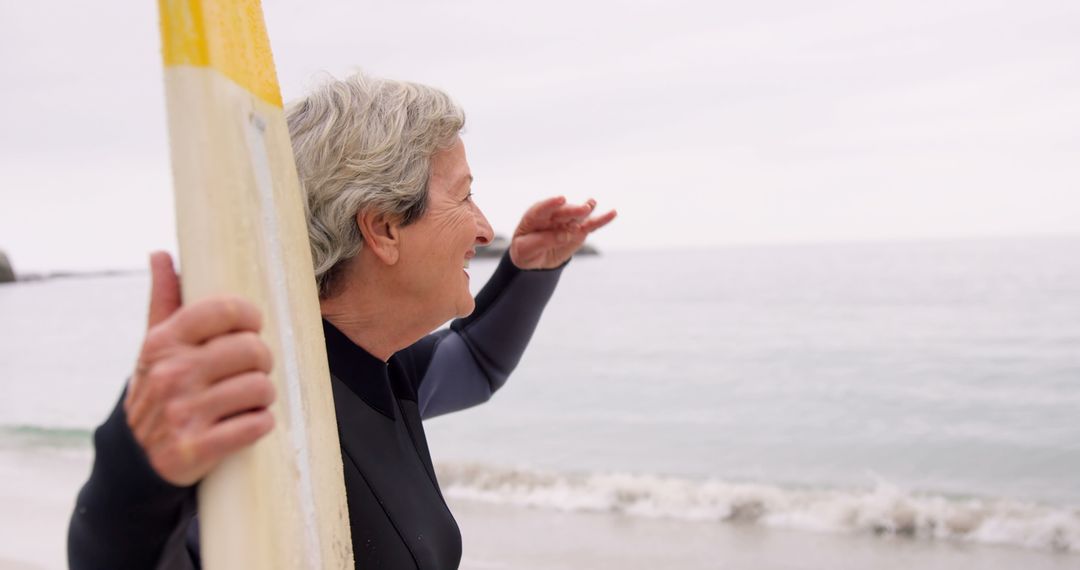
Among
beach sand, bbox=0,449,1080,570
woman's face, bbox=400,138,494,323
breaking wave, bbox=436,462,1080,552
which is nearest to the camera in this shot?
woman's face, bbox=400,138,494,323

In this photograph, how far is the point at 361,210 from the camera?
1693 mm

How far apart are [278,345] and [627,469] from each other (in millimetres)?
9637

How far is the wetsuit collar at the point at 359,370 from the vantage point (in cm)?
173

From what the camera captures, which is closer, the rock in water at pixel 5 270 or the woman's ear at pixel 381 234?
the woman's ear at pixel 381 234

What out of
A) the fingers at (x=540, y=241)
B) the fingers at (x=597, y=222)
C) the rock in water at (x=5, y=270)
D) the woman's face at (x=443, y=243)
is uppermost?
the rock in water at (x=5, y=270)

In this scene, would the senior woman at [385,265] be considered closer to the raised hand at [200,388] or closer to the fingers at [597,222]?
the raised hand at [200,388]

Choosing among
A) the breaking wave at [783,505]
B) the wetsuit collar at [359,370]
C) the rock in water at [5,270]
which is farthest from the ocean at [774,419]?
the rock in water at [5,270]

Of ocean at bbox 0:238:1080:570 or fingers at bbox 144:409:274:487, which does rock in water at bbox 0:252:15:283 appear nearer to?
ocean at bbox 0:238:1080:570

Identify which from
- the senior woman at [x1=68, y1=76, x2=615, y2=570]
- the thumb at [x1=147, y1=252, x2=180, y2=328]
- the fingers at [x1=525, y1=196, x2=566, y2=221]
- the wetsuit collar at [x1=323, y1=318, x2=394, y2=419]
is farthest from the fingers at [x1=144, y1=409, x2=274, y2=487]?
the fingers at [x1=525, y1=196, x2=566, y2=221]

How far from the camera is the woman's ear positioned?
171cm

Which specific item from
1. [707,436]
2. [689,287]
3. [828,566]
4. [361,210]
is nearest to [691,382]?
[707,436]

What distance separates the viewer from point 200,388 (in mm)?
824

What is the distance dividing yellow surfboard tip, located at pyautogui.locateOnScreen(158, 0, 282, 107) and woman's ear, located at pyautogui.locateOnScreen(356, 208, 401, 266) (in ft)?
1.60

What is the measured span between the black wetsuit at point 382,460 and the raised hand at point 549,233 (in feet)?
0.14
